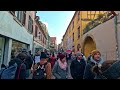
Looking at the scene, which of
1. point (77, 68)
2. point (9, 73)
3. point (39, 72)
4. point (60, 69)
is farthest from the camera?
point (77, 68)

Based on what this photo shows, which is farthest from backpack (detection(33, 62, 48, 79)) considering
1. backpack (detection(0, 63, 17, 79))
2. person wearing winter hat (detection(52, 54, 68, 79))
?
backpack (detection(0, 63, 17, 79))

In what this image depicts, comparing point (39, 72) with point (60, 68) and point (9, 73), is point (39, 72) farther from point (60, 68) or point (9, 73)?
point (9, 73)

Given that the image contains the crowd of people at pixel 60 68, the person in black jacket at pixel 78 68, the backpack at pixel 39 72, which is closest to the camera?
the crowd of people at pixel 60 68

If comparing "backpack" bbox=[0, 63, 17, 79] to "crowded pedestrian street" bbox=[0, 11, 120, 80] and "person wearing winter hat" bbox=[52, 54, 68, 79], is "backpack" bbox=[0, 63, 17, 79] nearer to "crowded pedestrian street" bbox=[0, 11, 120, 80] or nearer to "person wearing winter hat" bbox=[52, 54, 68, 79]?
"crowded pedestrian street" bbox=[0, 11, 120, 80]

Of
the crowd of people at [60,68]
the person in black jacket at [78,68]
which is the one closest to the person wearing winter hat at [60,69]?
the crowd of people at [60,68]

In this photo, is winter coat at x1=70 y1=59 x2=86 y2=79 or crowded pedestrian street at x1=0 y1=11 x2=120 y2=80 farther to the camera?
winter coat at x1=70 y1=59 x2=86 y2=79

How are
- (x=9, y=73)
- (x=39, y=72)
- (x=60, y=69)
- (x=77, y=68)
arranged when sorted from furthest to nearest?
1. (x=77, y=68)
2. (x=60, y=69)
3. (x=39, y=72)
4. (x=9, y=73)

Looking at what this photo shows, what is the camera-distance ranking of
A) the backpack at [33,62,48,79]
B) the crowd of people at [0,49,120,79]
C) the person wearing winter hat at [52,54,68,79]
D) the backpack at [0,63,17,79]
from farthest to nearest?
the person wearing winter hat at [52,54,68,79] → the backpack at [33,62,48,79] → the backpack at [0,63,17,79] → the crowd of people at [0,49,120,79]

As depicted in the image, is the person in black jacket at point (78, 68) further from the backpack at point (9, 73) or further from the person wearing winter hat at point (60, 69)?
the backpack at point (9, 73)

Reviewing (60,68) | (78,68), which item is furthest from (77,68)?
(60,68)

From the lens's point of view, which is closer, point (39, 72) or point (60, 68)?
point (39, 72)
